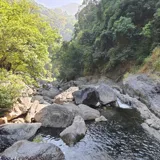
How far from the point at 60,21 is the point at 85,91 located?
122627mm

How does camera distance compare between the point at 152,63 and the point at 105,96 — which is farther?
the point at 152,63

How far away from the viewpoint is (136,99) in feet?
57.7

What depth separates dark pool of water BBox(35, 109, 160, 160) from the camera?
28.3 ft

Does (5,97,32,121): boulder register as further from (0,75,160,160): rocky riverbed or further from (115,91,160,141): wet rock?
(115,91,160,141): wet rock

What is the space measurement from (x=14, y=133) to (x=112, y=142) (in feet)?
17.3

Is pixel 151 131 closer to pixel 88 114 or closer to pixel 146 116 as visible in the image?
pixel 146 116

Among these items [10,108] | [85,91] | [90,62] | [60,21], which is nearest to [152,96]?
[85,91]

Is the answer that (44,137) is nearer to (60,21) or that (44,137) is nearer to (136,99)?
(136,99)

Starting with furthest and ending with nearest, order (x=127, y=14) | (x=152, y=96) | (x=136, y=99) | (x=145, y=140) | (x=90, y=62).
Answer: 1. (x=90, y=62)
2. (x=127, y=14)
3. (x=136, y=99)
4. (x=152, y=96)
5. (x=145, y=140)

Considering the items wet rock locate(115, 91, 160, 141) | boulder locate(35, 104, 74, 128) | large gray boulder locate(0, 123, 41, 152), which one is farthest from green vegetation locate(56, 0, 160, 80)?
large gray boulder locate(0, 123, 41, 152)

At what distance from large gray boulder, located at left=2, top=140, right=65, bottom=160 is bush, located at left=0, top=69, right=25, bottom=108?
14.1ft

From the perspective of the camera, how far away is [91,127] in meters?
12.1

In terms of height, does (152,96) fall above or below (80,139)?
above

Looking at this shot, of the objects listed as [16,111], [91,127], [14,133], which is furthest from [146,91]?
[14,133]
